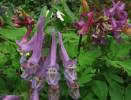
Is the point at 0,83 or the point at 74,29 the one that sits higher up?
the point at 74,29

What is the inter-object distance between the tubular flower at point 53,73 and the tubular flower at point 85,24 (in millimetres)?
271

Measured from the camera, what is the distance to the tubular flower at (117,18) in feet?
7.88

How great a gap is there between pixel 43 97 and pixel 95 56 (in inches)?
13.8

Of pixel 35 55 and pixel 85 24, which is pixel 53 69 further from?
pixel 85 24

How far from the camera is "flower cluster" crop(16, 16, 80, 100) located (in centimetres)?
207

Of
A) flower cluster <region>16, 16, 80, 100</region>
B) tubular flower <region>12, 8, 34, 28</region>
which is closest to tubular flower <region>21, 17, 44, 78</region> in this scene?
flower cluster <region>16, 16, 80, 100</region>

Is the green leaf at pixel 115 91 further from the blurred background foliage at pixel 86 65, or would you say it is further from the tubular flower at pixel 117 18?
the tubular flower at pixel 117 18

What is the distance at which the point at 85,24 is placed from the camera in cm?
237

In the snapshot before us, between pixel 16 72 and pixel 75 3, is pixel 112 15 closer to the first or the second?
pixel 16 72

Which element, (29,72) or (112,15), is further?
(112,15)

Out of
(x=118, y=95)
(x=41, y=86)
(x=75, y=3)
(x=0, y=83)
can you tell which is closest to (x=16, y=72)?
(x=0, y=83)

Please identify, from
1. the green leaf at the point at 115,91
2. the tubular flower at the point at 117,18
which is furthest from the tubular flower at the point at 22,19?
the green leaf at the point at 115,91

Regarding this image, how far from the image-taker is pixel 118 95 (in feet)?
7.93

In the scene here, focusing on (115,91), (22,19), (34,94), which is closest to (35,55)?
(34,94)
